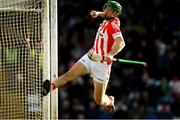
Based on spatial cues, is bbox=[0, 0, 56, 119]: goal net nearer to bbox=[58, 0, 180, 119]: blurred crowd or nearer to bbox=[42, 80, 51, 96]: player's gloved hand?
bbox=[42, 80, 51, 96]: player's gloved hand

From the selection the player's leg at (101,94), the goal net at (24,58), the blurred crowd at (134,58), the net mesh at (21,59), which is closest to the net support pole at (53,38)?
the goal net at (24,58)

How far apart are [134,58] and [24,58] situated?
21.4 ft

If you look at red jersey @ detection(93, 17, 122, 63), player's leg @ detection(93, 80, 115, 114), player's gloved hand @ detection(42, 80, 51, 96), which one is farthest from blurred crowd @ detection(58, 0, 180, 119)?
red jersey @ detection(93, 17, 122, 63)

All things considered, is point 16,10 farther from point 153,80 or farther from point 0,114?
point 153,80

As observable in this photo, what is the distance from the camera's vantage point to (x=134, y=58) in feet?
62.7

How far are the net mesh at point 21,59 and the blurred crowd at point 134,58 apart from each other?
4.97 m

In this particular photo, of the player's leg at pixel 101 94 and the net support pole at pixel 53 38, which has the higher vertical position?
the net support pole at pixel 53 38

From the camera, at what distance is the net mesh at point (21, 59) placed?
1269 centimetres

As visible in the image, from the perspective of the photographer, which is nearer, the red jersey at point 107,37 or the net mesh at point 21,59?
the red jersey at point 107,37

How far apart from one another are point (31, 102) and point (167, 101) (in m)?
6.29

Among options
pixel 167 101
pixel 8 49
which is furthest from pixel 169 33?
pixel 8 49

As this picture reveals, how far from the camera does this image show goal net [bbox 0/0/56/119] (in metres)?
12.6

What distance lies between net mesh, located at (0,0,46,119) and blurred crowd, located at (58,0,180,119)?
4967 millimetres

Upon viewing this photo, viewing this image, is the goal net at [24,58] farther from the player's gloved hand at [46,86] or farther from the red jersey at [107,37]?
the red jersey at [107,37]
